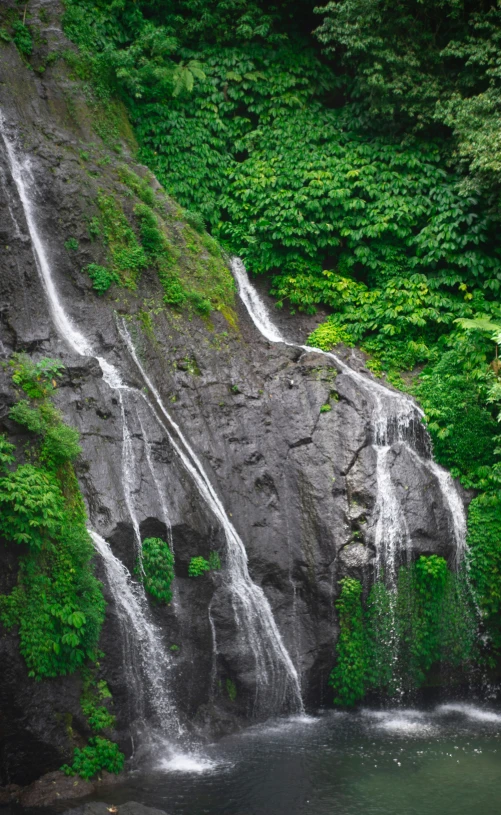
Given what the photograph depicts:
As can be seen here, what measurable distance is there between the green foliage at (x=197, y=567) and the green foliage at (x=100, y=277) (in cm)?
490

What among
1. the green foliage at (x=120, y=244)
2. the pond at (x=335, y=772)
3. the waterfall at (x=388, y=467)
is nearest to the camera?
the pond at (x=335, y=772)

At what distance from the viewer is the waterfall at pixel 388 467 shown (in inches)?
433

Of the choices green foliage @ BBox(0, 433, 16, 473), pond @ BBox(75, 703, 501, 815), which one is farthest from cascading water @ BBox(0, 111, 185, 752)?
green foliage @ BBox(0, 433, 16, 473)

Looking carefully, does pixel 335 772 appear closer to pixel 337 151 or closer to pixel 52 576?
pixel 52 576

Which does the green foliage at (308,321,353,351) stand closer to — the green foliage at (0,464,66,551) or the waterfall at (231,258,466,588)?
the waterfall at (231,258,466,588)

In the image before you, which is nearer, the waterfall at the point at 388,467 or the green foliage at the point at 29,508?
the green foliage at the point at 29,508

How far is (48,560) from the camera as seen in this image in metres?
8.39

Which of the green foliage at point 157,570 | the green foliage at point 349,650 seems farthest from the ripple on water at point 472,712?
the green foliage at point 157,570

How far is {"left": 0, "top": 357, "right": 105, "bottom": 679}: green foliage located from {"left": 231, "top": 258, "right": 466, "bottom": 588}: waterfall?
4.70 meters

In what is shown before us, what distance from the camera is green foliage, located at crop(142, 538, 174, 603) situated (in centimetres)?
941

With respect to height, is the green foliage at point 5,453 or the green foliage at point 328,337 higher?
the green foliage at point 328,337

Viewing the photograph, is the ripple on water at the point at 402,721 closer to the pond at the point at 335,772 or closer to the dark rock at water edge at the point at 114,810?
the pond at the point at 335,772

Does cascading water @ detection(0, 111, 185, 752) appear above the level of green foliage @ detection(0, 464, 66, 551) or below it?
below

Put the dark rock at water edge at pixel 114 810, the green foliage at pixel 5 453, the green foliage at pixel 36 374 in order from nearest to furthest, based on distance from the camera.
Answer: the dark rock at water edge at pixel 114 810, the green foliage at pixel 5 453, the green foliage at pixel 36 374
